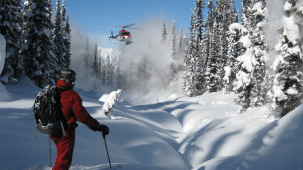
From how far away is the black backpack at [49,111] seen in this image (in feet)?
10.5

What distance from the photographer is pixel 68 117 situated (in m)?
3.42

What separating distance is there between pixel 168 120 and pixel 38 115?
1855 cm

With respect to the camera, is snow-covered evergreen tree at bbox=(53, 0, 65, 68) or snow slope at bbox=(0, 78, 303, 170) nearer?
snow slope at bbox=(0, 78, 303, 170)

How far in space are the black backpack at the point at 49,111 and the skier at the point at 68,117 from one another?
3.9 inches

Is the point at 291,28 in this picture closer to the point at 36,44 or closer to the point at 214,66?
the point at 36,44

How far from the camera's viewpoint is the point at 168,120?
2105 cm

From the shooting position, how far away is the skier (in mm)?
3307

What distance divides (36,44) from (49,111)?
21418 millimetres

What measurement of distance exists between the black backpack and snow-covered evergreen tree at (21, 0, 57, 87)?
20782 millimetres

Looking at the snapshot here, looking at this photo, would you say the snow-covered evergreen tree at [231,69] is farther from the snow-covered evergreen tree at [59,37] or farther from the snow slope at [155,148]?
the snow-covered evergreen tree at [59,37]

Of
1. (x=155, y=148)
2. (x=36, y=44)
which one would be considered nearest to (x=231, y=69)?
(x=155, y=148)

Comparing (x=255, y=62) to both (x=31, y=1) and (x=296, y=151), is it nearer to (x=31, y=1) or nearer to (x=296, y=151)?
(x=296, y=151)

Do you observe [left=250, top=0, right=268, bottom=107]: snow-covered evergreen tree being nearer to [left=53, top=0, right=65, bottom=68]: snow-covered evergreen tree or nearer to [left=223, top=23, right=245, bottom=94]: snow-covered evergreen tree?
[left=223, top=23, right=245, bottom=94]: snow-covered evergreen tree

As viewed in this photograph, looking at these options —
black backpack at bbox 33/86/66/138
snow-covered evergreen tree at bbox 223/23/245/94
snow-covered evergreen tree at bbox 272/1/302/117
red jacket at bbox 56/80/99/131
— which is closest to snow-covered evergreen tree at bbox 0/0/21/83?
black backpack at bbox 33/86/66/138
